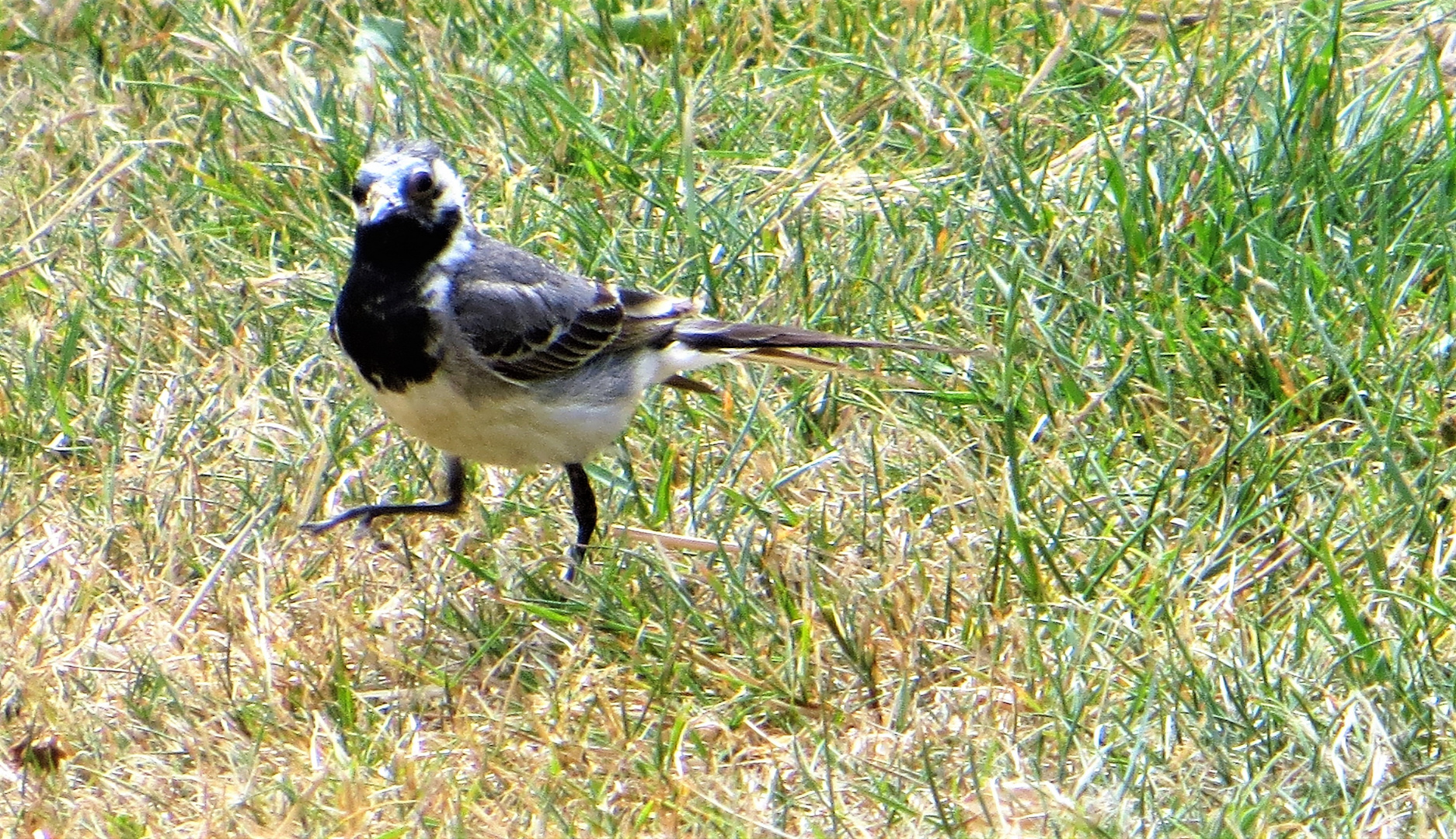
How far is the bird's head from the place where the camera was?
512 cm

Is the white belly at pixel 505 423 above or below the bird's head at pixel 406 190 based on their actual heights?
below

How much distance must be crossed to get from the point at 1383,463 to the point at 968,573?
103 centimetres

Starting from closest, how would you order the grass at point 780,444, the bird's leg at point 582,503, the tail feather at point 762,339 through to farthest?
the grass at point 780,444 → the bird's leg at point 582,503 → the tail feather at point 762,339

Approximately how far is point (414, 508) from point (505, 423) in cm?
33

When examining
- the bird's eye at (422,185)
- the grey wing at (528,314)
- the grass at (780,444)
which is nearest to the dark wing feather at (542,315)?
the grey wing at (528,314)

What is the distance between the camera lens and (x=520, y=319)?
5316 millimetres

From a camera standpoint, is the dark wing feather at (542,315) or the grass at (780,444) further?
the dark wing feather at (542,315)

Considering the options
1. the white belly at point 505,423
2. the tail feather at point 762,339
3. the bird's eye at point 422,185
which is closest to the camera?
the white belly at point 505,423

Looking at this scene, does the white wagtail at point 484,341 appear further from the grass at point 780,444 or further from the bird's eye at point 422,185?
the grass at point 780,444

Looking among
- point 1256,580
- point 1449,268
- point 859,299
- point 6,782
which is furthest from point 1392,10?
point 6,782

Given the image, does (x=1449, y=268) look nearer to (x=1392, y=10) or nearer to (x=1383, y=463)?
(x=1383, y=463)

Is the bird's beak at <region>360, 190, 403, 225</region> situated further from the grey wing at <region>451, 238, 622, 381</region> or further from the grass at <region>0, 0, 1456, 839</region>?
the grass at <region>0, 0, 1456, 839</region>

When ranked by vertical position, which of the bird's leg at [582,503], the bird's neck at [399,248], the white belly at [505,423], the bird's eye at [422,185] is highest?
the bird's eye at [422,185]

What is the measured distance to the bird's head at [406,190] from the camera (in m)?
5.12
